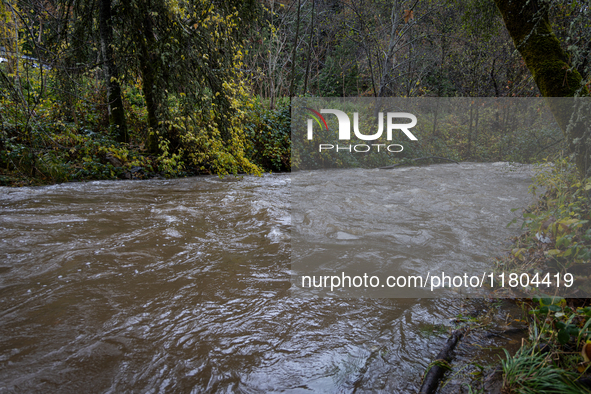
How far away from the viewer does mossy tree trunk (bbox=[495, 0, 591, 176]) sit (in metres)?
3.43

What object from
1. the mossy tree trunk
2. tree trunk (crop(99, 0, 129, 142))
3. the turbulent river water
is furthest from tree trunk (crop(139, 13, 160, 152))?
the mossy tree trunk

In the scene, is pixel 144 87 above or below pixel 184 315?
above

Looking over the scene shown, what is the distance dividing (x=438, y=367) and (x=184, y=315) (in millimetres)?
→ 1908

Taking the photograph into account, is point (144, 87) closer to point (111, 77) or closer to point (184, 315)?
point (111, 77)

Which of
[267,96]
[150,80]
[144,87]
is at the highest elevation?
[267,96]

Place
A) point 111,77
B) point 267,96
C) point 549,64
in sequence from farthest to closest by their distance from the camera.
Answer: point 267,96 < point 111,77 < point 549,64

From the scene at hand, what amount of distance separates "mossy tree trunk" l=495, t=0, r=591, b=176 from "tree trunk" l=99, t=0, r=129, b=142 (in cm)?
750

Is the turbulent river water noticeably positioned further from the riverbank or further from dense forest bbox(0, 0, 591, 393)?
dense forest bbox(0, 0, 591, 393)

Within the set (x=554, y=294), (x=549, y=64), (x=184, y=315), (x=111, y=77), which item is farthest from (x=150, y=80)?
(x=554, y=294)

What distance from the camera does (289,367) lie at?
2328 mm

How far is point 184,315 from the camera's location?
2865 millimetres

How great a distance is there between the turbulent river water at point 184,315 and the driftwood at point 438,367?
0.37 feet

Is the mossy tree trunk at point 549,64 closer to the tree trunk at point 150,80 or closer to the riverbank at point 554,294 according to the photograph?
the riverbank at point 554,294

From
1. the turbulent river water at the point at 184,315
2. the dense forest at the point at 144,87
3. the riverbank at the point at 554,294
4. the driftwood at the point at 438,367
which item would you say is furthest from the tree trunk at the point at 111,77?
the riverbank at the point at 554,294
